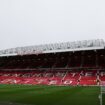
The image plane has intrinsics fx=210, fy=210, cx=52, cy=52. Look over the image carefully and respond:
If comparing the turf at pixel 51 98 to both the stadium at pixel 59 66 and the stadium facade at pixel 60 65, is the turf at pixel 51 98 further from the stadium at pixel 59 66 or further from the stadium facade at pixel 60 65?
the stadium facade at pixel 60 65

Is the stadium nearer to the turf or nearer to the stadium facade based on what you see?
the stadium facade

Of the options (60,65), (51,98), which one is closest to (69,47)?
(60,65)

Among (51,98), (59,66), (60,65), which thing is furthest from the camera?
(60,65)

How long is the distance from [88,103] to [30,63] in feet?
94.8

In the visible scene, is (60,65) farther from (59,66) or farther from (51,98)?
(51,98)

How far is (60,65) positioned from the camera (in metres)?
→ 37.3

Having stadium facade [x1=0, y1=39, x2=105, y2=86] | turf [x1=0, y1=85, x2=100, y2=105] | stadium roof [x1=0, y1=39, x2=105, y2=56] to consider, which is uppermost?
stadium roof [x1=0, y1=39, x2=105, y2=56]

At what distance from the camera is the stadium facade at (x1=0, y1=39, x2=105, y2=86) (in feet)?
104

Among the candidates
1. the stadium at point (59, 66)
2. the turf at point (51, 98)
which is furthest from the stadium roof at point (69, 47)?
the turf at point (51, 98)

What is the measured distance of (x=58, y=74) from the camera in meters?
34.3

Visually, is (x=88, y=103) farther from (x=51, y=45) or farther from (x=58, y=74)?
(x=51, y=45)

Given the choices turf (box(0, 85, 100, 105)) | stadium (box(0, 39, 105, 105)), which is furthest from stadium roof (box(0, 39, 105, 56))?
turf (box(0, 85, 100, 105))

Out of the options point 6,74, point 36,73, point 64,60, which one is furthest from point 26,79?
point 64,60

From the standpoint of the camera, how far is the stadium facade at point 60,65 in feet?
104
